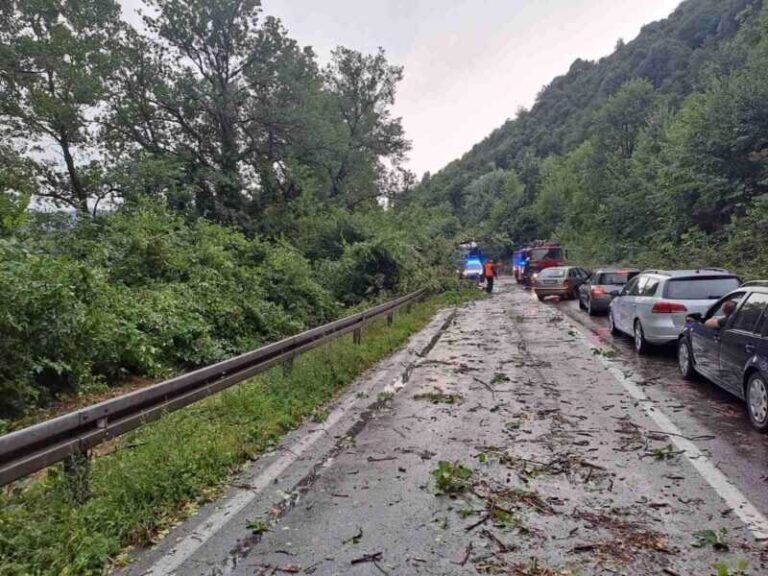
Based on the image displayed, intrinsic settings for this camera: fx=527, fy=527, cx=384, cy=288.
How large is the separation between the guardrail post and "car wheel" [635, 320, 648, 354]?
9183mm

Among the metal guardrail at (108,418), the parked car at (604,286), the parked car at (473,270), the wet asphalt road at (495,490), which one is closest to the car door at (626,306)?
the wet asphalt road at (495,490)

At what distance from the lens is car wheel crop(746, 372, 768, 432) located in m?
5.28

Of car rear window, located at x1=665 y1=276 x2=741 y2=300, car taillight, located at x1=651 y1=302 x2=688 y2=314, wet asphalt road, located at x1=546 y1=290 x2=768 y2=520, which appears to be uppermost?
car rear window, located at x1=665 y1=276 x2=741 y2=300

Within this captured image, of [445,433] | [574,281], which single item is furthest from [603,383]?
[574,281]

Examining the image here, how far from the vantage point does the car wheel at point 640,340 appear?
9.89m

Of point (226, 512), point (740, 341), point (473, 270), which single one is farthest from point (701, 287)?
point (473, 270)

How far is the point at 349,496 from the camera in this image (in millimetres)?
4082

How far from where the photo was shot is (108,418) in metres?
4.29

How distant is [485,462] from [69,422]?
11.0 feet

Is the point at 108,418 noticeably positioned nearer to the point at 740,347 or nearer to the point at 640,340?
the point at 740,347

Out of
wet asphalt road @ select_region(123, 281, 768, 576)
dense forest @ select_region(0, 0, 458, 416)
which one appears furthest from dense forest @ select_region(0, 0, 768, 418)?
wet asphalt road @ select_region(123, 281, 768, 576)

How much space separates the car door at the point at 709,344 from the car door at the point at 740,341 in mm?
170

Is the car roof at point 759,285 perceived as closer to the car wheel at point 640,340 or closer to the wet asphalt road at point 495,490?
the wet asphalt road at point 495,490

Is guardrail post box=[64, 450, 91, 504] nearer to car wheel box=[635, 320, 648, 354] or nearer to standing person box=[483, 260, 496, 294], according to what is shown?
car wheel box=[635, 320, 648, 354]
